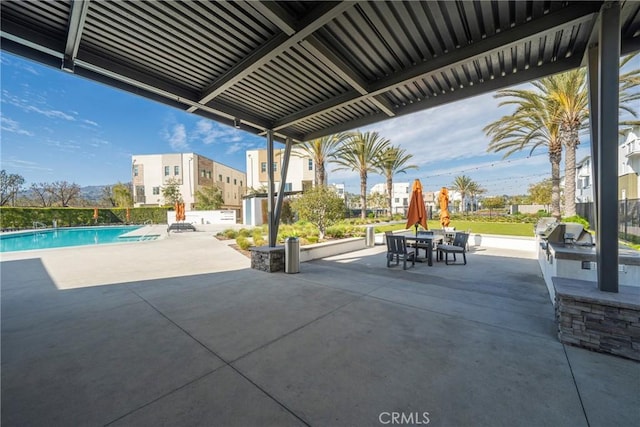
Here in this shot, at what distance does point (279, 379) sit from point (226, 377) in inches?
20.4

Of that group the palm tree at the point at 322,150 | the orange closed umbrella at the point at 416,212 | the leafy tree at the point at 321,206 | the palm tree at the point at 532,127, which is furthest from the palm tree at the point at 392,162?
the orange closed umbrella at the point at 416,212

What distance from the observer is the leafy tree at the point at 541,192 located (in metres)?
31.9

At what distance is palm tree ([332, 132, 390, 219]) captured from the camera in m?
19.5

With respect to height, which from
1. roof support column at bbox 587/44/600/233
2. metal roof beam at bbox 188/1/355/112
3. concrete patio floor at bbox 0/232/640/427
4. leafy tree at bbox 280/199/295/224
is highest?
metal roof beam at bbox 188/1/355/112

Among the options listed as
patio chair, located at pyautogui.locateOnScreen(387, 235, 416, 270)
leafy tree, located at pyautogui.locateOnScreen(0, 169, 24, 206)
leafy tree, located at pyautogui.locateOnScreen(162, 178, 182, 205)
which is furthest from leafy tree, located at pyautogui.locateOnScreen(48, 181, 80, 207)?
patio chair, located at pyautogui.locateOnScreen(387, 235, 416, 270)

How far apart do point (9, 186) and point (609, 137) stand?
4788 cm

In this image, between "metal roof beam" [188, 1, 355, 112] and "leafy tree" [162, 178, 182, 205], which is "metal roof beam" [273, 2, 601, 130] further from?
"leafy tree" [162, 178, 182, 205]

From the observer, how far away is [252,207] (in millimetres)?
23531

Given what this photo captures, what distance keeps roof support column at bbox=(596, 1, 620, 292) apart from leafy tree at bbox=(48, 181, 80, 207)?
47.9m

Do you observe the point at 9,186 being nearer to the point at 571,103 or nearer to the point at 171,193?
the point at 171,193

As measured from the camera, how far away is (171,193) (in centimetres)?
3234

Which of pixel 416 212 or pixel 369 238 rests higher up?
pixel 416 212

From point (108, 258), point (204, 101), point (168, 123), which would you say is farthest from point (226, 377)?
point (168, 123)

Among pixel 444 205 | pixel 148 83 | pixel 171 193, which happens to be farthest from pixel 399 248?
pixel 171 193
